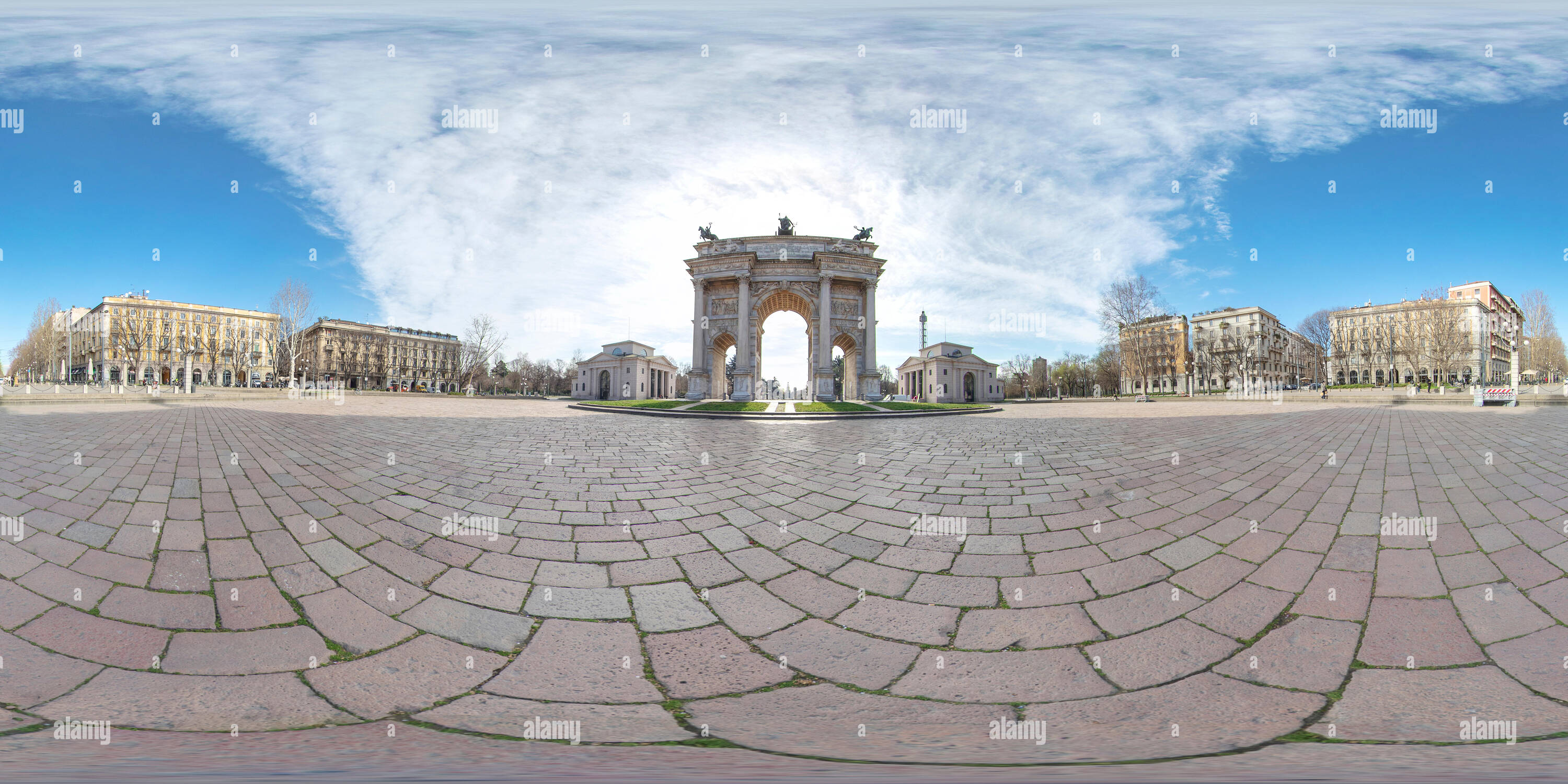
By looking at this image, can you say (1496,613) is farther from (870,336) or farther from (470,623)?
(870,336)

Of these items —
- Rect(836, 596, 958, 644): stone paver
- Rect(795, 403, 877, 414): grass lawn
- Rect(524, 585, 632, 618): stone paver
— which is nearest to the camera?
Rect(836, 596, 958, 644): stone paver

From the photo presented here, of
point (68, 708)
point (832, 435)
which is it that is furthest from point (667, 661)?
point (832, 435)

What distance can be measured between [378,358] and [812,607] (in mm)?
77350

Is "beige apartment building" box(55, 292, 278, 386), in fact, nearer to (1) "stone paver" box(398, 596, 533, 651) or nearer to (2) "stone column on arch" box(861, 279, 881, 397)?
(2) "stone column on arch" box(861, 279, 881, 397)

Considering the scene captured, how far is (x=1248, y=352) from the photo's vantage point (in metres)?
48.0

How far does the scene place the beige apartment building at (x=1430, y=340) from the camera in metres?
38.0

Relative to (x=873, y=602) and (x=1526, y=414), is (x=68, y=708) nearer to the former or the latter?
(x=873, y=602)

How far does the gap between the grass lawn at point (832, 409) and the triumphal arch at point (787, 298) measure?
8652 mm

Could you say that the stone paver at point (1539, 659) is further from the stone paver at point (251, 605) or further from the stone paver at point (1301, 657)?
the stone paver at point (251, 605)

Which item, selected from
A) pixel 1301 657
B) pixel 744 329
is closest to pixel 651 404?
pixel 744 329

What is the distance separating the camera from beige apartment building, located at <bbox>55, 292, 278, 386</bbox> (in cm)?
4756

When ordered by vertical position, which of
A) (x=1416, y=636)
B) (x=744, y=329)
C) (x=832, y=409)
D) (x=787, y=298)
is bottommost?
(x=1416, y=636)

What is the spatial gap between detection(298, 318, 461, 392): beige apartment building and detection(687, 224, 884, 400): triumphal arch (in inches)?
1284

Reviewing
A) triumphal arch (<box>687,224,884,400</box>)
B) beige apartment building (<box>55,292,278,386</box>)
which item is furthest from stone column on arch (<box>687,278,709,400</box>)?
beige apartment building (<box>55,292,278,386</box>)
